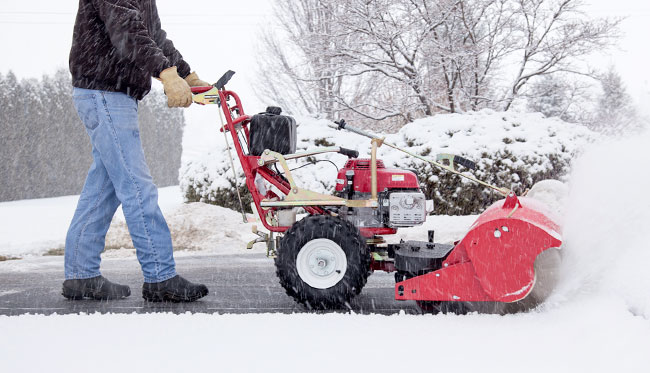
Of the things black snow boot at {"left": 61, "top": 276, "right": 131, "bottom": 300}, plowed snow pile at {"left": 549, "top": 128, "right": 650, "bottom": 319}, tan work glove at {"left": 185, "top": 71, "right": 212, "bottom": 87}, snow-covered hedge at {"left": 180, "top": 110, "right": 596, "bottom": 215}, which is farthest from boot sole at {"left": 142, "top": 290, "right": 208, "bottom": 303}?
snow-covered hedge at {"left": 180, "top": 110, "right": 596, "bottom": 215}

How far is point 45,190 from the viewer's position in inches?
652

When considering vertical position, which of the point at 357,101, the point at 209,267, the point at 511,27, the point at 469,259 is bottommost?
the point at 209,267

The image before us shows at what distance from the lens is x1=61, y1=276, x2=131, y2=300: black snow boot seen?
3426mm

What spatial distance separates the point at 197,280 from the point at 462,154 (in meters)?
4.18

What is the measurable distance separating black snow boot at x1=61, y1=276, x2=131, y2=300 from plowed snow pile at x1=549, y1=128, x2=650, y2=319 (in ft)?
8.34

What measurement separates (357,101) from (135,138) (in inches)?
385

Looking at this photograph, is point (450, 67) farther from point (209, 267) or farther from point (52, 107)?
point (52, 107)

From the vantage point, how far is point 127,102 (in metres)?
3.19

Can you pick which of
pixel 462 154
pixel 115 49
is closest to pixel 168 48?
pixel 115 49

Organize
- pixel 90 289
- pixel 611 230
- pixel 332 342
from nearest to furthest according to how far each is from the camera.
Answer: pixel 332 342 < pixel 611 230 < pixel 90 289

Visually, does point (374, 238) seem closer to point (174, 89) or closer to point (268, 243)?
point (268, 243)

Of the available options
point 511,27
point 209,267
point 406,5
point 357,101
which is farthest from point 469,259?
point 357,101

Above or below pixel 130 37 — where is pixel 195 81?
below

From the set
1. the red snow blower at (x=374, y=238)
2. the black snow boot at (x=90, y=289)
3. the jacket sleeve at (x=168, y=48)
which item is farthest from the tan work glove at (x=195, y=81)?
the black snow boot at (x=90, y=289)
